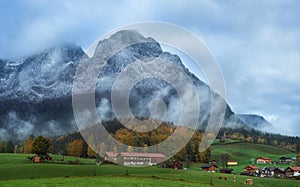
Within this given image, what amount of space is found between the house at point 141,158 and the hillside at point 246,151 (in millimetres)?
55292

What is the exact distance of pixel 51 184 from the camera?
41125mm

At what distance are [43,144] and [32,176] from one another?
934 inches

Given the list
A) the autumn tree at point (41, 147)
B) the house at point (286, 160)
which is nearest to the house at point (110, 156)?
the autumn tree at point (41, 147)

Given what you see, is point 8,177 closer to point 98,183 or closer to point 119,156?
point 98,183

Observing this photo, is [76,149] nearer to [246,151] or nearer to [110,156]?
[110,156]

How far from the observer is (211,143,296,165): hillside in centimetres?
15575

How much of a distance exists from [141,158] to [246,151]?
88.9m

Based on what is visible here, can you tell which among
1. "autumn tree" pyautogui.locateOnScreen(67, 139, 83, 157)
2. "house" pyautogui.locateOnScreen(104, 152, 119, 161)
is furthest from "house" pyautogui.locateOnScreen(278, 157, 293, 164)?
"autumn tree" pyautogui.locateOnScreen(67, 139, 83, 157)

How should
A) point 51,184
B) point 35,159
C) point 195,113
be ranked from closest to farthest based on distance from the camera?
point 51,184
point 35,159
point 195,113

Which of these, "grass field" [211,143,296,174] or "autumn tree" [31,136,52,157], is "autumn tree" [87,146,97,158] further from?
"grass field" [211,143,296,174]

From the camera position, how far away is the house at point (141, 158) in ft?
302

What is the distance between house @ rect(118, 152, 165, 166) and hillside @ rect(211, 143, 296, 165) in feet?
181

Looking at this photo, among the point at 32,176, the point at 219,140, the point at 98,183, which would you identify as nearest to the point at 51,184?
the point at 98,183

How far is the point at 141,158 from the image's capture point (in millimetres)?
96188
